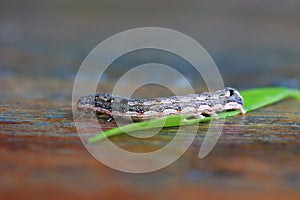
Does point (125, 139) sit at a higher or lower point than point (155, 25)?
lower

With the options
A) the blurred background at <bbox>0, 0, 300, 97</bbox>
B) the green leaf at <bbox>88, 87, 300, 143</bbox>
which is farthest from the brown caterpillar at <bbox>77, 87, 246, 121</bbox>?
the blurred background at <bbox>0, 0, 300, 97</bbox>

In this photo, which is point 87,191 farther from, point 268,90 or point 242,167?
point 268,90

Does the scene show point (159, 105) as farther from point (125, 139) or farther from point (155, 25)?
point (155, 25)

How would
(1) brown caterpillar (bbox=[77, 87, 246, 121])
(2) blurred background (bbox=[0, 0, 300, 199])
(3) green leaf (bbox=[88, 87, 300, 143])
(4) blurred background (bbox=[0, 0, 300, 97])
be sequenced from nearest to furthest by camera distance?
(2) blurred background (bbox=[0, 0, 300, 199]), (3) green leaf (bbox=[88, 87, 300, 143]), (1) brown caterpillar (bbox=[77, 87, 246, 121]), (4) blurred background (bbox=[0, 0, 300, 97])

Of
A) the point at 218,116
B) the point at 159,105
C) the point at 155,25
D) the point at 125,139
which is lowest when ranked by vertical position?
the point at 125,139

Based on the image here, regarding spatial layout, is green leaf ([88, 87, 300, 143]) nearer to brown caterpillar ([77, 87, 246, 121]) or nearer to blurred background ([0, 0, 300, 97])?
brown caterpillar ([77, 87, 246, 121])

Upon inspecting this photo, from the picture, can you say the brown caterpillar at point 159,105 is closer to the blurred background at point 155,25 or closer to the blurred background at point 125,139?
the blurred background at point 125,139

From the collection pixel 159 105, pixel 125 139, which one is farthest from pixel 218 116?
pixel 125 139
